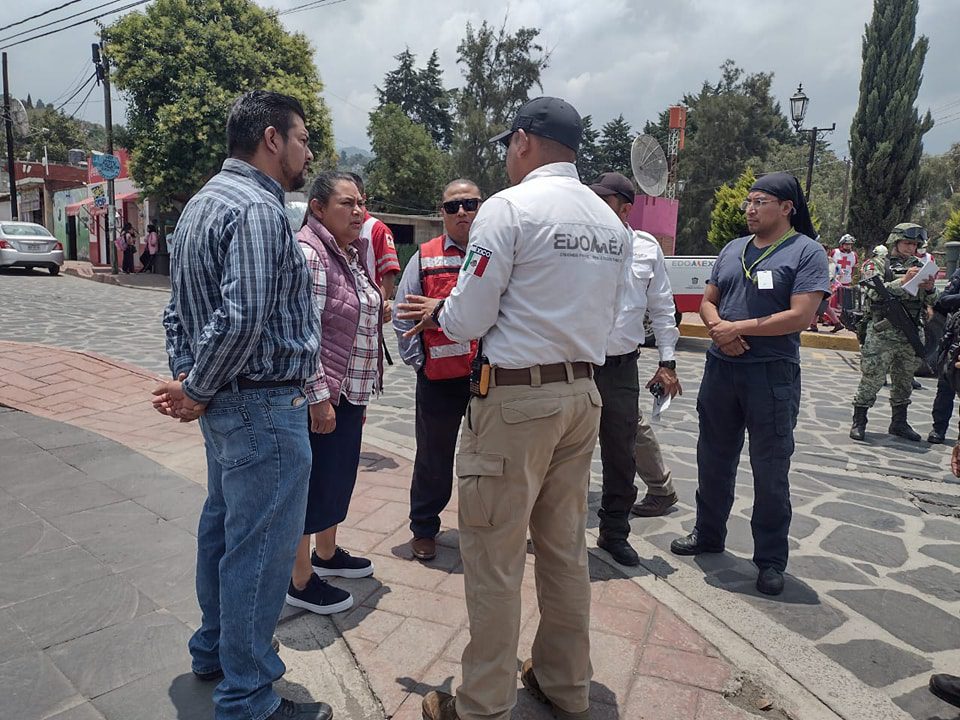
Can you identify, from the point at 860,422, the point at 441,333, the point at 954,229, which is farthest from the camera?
the point at 954,229

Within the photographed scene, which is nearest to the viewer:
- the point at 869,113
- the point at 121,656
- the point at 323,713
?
the point at 323,713

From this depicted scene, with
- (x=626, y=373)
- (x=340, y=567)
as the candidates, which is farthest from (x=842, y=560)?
(x=340, y=567)

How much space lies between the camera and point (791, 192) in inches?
133

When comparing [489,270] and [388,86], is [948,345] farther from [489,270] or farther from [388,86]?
[388,86]

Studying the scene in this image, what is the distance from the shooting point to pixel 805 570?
3596mm

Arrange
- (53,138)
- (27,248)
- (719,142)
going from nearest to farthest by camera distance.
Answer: (27,248) → (719,142) → (53,138)

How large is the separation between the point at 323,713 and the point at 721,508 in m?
2.34

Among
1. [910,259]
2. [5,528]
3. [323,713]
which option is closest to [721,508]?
[323,713]

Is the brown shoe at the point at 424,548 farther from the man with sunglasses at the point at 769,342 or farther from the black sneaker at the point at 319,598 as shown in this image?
the man with sunglasses at the point at 769,342

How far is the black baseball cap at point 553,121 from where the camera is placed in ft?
7.36

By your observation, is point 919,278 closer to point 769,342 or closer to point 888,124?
point 769,342

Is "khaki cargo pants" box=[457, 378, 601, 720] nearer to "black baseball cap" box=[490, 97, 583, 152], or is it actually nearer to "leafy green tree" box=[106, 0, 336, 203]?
"black baseball cap" box=[490, 97, 583, 152]

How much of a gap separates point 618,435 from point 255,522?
204 centimetres

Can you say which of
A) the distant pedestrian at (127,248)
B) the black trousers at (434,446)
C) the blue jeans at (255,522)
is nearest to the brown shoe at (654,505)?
the black trousers at (434,446)
